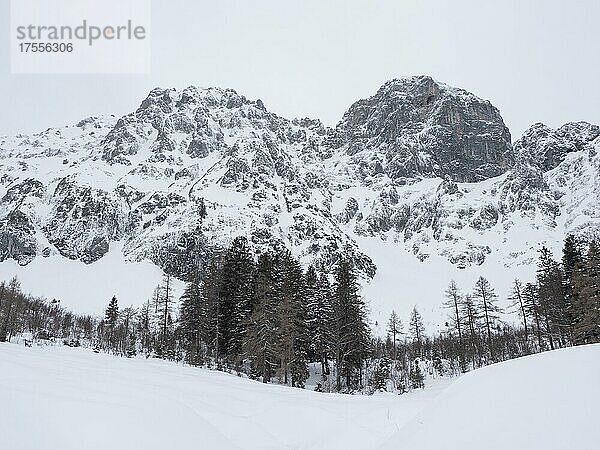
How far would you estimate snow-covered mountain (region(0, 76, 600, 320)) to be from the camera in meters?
118

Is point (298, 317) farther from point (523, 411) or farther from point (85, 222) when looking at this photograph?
point (85, 222)

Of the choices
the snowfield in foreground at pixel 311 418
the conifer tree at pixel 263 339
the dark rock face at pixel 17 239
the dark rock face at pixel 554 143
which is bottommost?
the snowfield in foreground at pixel 311 418

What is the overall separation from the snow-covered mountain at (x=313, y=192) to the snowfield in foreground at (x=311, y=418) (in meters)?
→ 90.0

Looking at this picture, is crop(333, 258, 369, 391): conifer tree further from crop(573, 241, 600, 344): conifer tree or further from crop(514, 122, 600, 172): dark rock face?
crop(514, 122, 600, 172): dark rock face

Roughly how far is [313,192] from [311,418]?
5748 inches

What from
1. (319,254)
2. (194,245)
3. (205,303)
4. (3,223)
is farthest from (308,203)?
(205,303)

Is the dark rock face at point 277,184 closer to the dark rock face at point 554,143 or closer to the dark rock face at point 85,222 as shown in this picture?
the dark rock face at point 85,222

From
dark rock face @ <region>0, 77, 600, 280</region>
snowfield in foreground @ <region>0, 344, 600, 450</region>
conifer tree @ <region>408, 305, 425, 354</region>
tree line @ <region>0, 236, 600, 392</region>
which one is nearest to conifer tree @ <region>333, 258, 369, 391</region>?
tree line @ <region>0, 236, 600, 392</region>

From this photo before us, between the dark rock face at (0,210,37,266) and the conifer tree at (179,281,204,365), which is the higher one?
the dark rock face at (0,210,37,266)

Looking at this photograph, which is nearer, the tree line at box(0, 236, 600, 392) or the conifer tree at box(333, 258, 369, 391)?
the tree line at box(0, 236, 600, 392)

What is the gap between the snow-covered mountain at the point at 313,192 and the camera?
118 meters

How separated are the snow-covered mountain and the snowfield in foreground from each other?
90.0 m

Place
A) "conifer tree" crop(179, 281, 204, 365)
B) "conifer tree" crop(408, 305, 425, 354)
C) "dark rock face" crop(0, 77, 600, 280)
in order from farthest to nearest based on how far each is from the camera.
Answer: "dark rock face" crop(0, 77, 600, 280)
"conifer tree" crop(408, 305, 425, 354)
"conifer tree" crop(179, 281, 204, 365)

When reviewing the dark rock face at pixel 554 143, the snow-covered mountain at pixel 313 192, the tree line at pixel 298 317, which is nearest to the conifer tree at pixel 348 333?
the tree line at pixel 298 317
